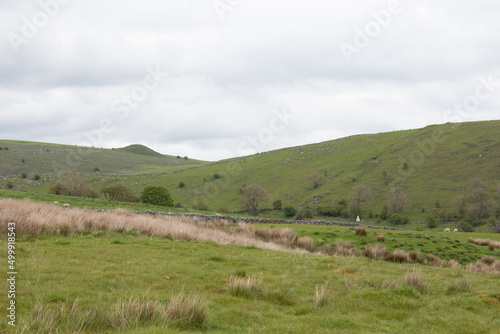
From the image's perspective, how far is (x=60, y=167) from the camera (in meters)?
141

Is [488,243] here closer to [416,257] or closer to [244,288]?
[416,257]

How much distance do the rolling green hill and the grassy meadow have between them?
233ft

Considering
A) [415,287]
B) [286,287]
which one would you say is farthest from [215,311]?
[415,287]

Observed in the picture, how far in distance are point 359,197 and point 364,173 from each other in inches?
820

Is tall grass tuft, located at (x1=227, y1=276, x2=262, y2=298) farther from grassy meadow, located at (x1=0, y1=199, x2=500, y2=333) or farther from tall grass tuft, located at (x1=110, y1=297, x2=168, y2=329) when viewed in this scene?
tall grass tuft, located at (x1=110, y1=297, x2=168, y2=329)

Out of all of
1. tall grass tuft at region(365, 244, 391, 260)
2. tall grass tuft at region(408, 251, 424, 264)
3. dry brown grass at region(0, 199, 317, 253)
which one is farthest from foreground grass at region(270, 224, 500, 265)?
dry brown grass at region(0, 199, 317, 253)

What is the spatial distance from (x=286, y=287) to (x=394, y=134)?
132 m

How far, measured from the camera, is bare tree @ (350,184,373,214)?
81225 millimetres

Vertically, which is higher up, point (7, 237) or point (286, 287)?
point (7, 237)

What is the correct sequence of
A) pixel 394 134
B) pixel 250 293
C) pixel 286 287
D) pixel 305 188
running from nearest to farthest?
pixel 250 293 < pixel 286 287 < pixel 305 188 < pixel 394 134

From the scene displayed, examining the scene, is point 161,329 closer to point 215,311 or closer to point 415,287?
point 215,311

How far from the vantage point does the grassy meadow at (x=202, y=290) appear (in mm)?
6750

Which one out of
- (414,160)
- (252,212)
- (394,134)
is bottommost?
(252,212)

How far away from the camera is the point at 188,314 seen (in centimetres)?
691
